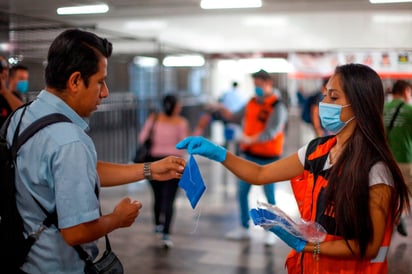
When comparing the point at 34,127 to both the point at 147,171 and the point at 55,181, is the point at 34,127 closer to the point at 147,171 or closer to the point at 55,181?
the point at 55,181

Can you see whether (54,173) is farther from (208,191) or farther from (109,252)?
(208,191)

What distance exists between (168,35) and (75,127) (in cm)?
998

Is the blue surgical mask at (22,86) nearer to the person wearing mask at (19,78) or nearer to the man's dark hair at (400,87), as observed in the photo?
the person wearing mask at (19,78)

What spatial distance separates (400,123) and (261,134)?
1410 mm

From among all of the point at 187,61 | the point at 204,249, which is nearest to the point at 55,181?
the point at 204,249

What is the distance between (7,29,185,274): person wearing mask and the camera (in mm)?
1601

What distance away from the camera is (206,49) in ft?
43.8

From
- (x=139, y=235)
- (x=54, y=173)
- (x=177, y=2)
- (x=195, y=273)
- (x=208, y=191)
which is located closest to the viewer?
(x=54, y=173)

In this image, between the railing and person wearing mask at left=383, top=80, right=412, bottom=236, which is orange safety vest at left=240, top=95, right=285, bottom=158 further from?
the railing

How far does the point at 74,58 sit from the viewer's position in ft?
5.53

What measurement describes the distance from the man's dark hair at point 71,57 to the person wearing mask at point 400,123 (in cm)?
379

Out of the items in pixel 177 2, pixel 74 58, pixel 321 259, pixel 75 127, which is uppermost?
pixel 177 2

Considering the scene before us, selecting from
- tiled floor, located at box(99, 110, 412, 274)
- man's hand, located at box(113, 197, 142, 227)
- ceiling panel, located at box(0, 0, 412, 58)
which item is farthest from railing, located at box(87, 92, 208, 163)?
man's hand, located at box(113, 197, 142, 227)

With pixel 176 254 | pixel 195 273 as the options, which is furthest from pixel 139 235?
pixel 195 273
